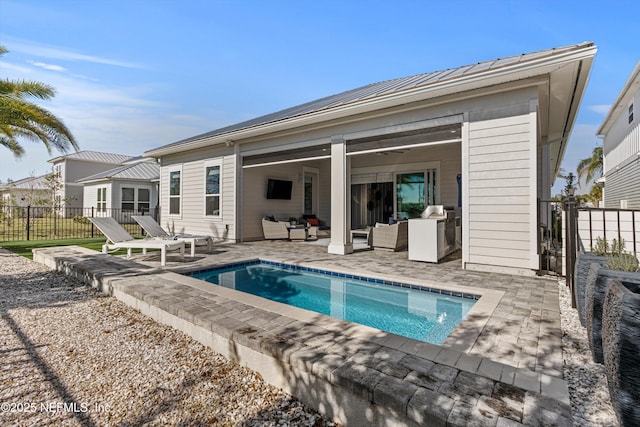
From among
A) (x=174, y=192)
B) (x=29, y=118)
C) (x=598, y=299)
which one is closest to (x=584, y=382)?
(x=598, y=299)

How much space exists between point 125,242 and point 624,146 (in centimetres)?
1731

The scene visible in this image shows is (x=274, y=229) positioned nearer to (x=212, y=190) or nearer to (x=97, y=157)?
(x=212, y=190)

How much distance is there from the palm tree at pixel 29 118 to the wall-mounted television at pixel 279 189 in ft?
18.1

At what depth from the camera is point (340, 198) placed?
7.67m

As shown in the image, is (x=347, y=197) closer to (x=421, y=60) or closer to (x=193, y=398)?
(x=193, y=398)

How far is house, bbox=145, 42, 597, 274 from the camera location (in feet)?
17.0

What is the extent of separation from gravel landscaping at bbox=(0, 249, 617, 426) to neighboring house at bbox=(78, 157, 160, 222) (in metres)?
16.9

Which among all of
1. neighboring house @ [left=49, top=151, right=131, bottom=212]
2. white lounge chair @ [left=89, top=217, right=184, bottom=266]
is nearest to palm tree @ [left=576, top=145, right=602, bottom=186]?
white lounge chair @ [left=89, top=217, right=184, bottom=266]

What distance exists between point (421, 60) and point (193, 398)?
14.1m

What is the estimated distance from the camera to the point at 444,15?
27.5 ft

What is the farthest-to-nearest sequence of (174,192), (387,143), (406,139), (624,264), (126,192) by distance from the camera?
(126,192) < (174,192) < (387,143) < (406,139) < (624,264)

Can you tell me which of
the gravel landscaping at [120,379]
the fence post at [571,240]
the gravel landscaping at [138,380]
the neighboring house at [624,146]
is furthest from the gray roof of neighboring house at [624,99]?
the gravel landscaping at [120,379]

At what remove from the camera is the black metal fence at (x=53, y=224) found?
12.1 meters

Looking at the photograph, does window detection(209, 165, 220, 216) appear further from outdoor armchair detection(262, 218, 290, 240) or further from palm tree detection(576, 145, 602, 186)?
palm tree detection(576, 145, 602, 186)
